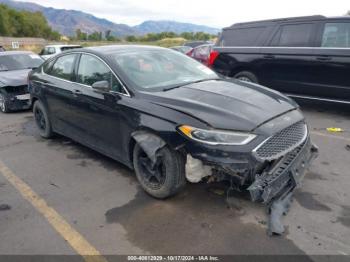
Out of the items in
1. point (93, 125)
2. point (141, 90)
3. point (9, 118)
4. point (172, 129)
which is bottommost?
point (9, 118)

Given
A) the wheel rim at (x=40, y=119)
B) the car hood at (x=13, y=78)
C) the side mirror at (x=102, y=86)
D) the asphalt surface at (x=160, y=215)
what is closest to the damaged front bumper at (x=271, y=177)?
the asphalt surface at (x=160, y=215)

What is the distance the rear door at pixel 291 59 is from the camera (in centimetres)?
686

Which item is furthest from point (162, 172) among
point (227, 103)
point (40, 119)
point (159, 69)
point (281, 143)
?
point (40, 119)

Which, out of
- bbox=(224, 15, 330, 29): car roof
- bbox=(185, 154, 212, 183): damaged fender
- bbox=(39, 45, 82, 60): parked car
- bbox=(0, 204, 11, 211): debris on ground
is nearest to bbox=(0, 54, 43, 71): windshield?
bbox=(224, 15, 330, 29): car roof

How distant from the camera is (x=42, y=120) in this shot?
20.8ft

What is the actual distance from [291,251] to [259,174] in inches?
28.1

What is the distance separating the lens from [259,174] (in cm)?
323

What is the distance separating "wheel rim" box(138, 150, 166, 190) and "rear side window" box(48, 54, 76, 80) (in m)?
2.06

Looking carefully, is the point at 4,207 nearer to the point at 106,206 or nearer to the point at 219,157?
the point at 106,206

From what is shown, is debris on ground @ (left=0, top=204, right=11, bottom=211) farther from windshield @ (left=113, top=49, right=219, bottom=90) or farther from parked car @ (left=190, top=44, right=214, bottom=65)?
parked car @ (left=190, top=44, right=214, bottom=65)

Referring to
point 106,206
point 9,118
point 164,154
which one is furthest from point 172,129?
point 9,118

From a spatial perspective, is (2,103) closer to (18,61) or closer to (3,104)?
(3,104)

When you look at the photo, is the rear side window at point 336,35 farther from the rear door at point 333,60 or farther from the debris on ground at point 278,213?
the debris on ground at point 278,213

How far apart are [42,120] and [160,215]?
376 centimetres
